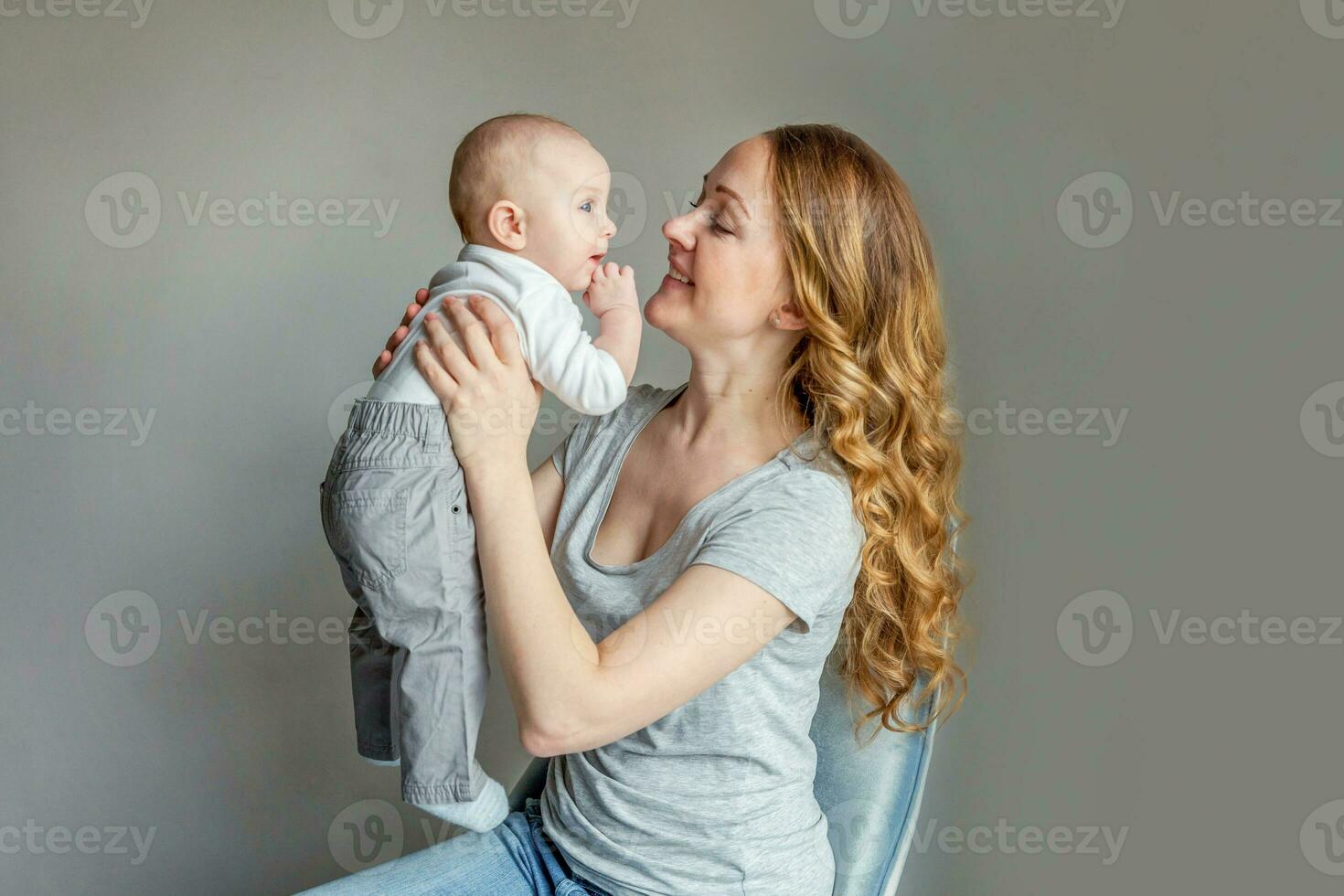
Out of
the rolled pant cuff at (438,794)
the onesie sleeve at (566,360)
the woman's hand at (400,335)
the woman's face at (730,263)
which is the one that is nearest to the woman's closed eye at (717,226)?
the woman's face at (730,263)

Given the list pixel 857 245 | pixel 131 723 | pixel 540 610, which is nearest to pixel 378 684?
pixel 540 610

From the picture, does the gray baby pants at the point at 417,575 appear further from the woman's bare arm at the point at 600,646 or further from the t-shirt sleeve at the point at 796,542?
the t-shirt sleeve at the point at 796,542

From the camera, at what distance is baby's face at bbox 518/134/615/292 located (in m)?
1.49

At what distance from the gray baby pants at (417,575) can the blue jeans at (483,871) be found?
12 centimetres

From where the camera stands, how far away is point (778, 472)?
146cm

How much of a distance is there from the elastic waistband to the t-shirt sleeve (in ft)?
1.10

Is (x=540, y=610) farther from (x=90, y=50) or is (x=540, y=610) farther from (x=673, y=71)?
(x=90, y=50)

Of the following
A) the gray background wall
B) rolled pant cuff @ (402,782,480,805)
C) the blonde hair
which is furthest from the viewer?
the gray background wall

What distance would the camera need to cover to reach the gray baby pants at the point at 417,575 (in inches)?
53.0

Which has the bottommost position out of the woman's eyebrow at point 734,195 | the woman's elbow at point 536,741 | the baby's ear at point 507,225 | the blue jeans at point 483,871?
the blue jeans at point 483,871

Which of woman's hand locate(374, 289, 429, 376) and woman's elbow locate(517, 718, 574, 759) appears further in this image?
woman's hand locate(374, 289, 429, 376)

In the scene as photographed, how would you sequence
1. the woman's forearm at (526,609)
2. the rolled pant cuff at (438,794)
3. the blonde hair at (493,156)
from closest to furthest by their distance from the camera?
the woman's forearm at (526,609) → the rolled pant cuff at (438,794) → the blonde hair at (493,156)

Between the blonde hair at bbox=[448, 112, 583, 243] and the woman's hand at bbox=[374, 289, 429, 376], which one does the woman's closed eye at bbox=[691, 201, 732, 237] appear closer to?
the blonde hair at bbox=[448, 112, 583, 243]

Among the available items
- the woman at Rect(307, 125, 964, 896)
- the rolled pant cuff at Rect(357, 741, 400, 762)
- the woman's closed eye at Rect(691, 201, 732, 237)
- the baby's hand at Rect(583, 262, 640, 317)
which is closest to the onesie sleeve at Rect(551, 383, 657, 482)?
the woman at Rect(307, 125, 964, 896)
